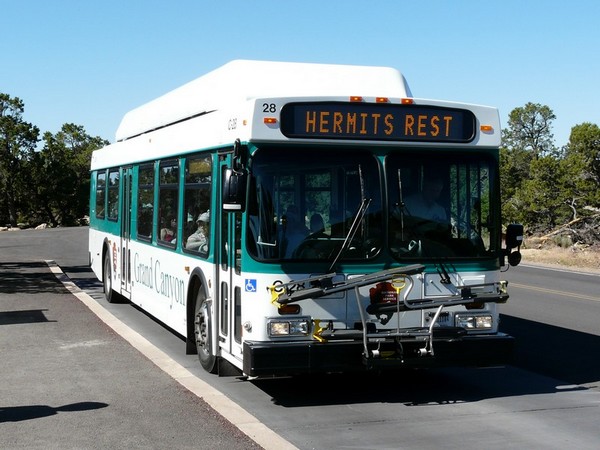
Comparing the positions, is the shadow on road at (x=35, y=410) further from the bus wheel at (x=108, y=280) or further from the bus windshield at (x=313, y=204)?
the bus wheel at (x=108, y=280)

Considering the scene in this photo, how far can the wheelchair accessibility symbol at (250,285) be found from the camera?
8523mm

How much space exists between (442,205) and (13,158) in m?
77.0

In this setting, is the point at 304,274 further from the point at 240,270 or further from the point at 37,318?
the point at 37,318

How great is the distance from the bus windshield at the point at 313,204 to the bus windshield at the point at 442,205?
20 centimetres

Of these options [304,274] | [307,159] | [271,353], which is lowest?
[271,353]

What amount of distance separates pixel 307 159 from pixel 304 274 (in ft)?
3.50

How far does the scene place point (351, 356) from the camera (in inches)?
332

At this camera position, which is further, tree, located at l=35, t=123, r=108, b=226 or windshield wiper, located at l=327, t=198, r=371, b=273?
tree, located at l=35, t=123, r=108, b=226

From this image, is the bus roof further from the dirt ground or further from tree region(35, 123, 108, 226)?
tree region(35, 123, 108, 226)

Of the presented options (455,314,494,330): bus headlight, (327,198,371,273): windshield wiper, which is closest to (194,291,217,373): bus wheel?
(327,198,371,273): windshield wiper

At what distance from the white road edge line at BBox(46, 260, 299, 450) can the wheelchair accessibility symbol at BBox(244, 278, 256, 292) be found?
3.41 ft

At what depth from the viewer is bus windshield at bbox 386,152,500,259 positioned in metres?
8.81

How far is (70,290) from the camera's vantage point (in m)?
19.2

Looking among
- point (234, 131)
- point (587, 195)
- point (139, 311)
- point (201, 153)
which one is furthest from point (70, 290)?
point (587, 195)
